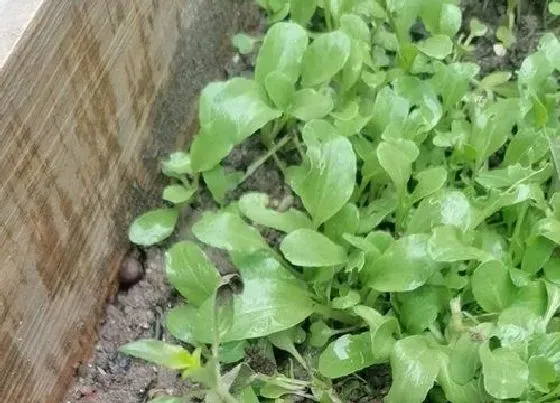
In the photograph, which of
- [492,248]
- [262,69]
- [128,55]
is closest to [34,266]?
[128,55]

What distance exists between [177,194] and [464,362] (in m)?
0.40

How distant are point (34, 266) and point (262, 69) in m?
0.40

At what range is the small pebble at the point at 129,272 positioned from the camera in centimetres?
103

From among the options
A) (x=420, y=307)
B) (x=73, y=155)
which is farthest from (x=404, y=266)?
(x=73, y=155)

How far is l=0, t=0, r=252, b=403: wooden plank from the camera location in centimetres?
80

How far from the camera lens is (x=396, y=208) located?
40.0 inches

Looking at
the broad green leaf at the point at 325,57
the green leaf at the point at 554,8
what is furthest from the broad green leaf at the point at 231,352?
the green leaf at the point at 554,8

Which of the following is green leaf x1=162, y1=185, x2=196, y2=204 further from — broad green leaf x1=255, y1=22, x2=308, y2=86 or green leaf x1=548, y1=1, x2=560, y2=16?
green leaf x1=548, y1=1, x2=560, y2=16

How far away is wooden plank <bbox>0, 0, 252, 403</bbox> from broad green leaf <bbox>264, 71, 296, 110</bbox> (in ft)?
0.50

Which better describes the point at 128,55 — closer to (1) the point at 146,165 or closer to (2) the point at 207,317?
(1) the point at 146,165

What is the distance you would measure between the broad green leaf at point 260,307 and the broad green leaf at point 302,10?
0.43 m

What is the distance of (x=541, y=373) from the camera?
2.75 feet

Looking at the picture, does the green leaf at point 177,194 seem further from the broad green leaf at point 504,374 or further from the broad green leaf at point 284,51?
the broad green leaf at point 504,374

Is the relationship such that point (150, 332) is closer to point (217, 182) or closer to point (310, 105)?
point (217, 182)
